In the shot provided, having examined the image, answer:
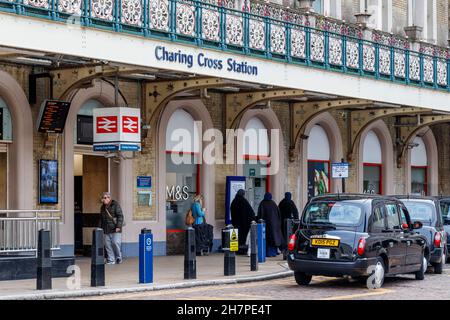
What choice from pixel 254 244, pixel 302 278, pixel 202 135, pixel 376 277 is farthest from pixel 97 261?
pixel 202 135

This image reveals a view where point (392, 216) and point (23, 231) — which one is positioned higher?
point (392, 216)

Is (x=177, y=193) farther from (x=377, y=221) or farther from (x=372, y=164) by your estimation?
(x=372, y=164)

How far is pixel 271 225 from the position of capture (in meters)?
27.9

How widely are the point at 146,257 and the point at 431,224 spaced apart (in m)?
7.14

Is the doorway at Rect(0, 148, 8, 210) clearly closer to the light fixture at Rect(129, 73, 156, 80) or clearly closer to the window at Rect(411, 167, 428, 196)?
the light fixture at Rect(129, 73, 156, 80)

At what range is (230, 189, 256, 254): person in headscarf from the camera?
29.0 m

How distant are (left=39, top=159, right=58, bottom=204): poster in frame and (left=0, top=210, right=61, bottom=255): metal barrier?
256 centimetres

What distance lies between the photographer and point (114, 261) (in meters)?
25.1

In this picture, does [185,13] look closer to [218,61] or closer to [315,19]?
[218,61]

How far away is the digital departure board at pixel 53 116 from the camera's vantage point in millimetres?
24250

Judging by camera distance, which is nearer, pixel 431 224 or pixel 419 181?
pixel 431 224
